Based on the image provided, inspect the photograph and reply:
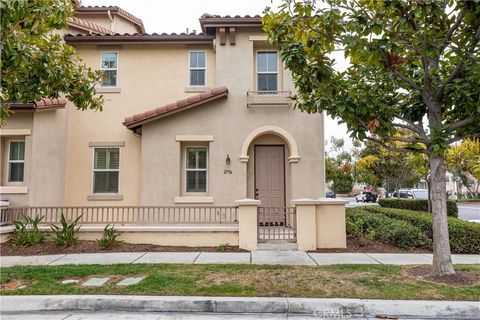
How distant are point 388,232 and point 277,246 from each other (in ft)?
10.8

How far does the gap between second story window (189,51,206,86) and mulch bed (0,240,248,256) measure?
20.1 ft

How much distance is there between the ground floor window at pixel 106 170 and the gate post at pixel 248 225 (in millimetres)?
5240

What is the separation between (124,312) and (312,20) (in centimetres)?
612

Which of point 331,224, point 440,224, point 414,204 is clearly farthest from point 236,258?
point 414,204

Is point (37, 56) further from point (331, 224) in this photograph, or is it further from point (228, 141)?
point (331, 224)

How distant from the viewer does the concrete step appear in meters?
9.36

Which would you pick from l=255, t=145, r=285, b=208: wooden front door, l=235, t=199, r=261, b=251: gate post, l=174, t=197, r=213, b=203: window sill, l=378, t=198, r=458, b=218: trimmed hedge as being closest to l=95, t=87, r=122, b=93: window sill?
l=174, t=197, r=213, b=203: window sill

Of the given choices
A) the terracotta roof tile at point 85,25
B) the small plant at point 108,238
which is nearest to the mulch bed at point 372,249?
the small plant at point 108,238

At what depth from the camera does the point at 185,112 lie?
1159 centimetres

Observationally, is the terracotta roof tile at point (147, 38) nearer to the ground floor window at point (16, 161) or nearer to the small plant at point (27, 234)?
the ground floor window at point (16, 161)

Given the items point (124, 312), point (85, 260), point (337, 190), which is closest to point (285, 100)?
point (85, 260)

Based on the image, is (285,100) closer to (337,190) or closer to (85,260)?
(85,260)

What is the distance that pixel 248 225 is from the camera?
31.0ft

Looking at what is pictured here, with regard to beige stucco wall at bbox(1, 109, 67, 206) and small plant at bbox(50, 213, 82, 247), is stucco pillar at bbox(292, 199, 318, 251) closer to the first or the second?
small plant at bbox(50, 213, 82, 247)
